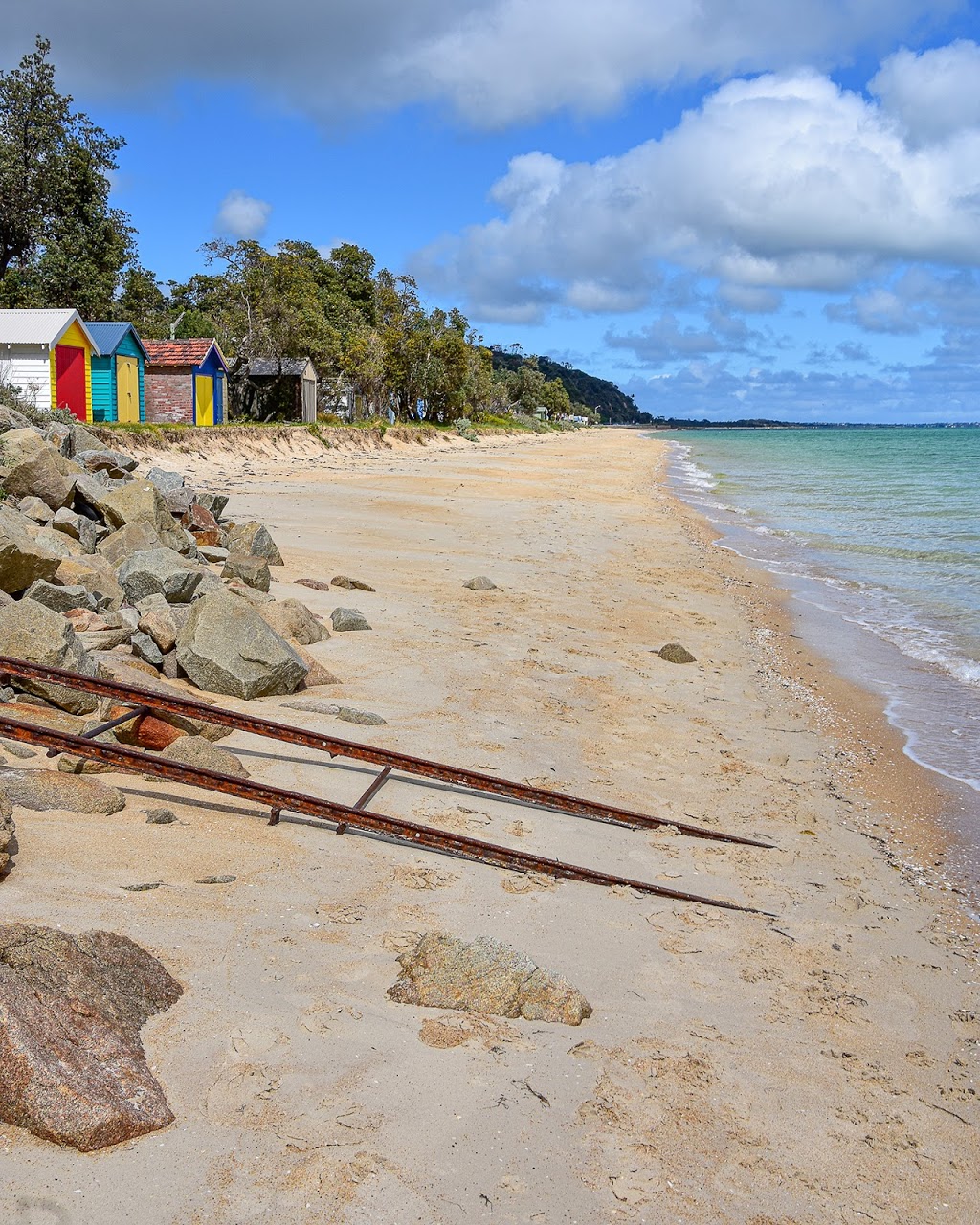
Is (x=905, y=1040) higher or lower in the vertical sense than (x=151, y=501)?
lower

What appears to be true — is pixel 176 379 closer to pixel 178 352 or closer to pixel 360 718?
pixel 178 352

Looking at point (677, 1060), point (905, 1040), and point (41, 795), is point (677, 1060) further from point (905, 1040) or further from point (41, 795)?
point (41, 795)

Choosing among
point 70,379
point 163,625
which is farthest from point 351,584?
point 70,379

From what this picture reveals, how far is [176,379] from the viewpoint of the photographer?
36.6 meters

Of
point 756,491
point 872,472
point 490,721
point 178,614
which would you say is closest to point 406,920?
point 490,721

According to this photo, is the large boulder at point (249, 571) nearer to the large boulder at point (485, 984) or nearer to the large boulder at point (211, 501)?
the large boulder at point (211, 501)

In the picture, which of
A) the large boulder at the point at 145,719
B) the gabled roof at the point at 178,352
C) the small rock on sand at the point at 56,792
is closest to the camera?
the small rock on sand at the point at 56,792

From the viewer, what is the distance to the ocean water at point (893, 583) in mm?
9977

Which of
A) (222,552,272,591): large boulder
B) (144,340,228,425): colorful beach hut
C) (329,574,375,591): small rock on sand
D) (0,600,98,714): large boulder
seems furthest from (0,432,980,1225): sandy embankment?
(144,340,228,425): colorful beach hut

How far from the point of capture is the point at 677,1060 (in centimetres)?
396

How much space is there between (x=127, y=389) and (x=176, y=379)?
2.77 m

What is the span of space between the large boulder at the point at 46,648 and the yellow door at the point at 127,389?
92.5 ft

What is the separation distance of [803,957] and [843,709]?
206 inches

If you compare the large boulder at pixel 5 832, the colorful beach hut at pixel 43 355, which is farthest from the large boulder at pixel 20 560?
the colorful beach hut at pixel 43 355
